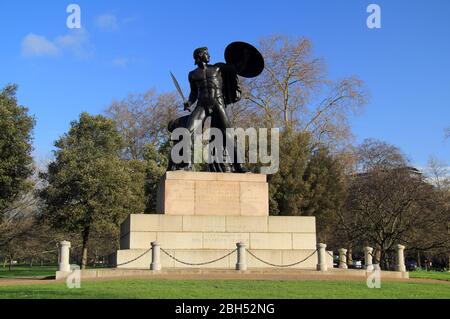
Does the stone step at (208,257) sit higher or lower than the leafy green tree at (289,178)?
lower

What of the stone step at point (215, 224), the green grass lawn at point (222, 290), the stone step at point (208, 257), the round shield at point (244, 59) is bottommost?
the green grass lawn at point (222, 290)

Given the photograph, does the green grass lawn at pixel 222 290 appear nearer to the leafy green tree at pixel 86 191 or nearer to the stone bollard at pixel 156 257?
the stone bollard at pixel 156 257

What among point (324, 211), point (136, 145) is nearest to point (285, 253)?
point (324, 211)

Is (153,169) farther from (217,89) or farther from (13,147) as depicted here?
(217,89)

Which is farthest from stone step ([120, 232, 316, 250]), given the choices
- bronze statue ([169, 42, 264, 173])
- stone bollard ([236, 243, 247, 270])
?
bronze statue ([169, 42, 264, 173])

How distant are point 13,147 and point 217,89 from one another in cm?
1507

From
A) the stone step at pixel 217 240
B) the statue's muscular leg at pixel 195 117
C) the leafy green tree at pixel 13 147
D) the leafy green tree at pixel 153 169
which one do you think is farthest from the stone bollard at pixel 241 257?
the leafy green tree at pixel 153 169

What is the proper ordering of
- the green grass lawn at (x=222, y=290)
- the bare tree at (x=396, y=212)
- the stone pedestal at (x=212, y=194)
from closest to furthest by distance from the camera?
the green grass lawn at (x=222, y=290) → the stone pedestal at (x=212, y=194) → the bare tree at (x=396, y=212)

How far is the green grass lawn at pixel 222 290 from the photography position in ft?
36.2

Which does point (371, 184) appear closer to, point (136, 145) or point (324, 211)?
point (324, 211)

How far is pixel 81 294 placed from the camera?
1108 cm

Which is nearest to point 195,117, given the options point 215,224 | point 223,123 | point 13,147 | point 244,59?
point 223,123

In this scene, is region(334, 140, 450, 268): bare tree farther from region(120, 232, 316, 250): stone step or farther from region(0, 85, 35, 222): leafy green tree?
region(0, 85, 35, 222): leafy green tree

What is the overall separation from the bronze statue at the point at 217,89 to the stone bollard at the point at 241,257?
13.5 feet
